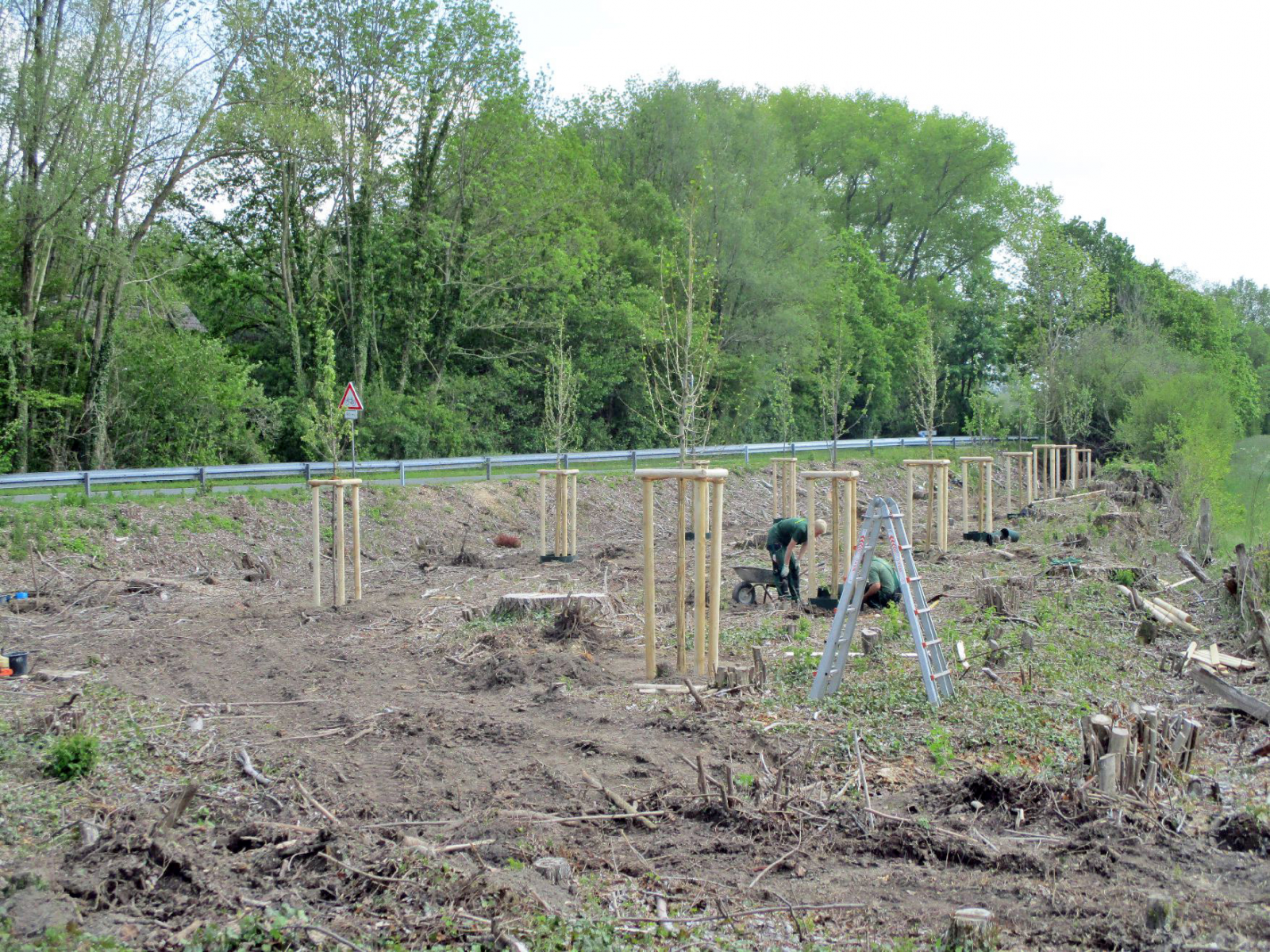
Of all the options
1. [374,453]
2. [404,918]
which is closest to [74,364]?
[374,453]

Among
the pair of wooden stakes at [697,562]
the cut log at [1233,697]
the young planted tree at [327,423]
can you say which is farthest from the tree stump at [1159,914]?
the young planted tree at [327,423]

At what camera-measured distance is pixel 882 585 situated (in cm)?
1196

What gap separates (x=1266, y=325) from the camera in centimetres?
9694

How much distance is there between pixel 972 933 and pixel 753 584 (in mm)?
9280

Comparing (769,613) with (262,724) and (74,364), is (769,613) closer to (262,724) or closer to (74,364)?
(262,724)

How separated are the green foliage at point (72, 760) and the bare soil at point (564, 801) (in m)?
0.10

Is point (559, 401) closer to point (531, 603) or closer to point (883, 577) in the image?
point (531, 603)

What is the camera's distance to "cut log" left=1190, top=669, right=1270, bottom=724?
7.96m

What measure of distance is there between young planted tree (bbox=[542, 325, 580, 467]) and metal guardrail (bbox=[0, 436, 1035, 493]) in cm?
94

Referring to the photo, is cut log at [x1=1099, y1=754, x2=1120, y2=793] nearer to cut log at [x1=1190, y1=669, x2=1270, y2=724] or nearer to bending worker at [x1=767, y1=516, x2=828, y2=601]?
cut log at [x1=1190, y1=669, x2=1270, y2=724]

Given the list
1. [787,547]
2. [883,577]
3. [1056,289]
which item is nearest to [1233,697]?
[883,577]

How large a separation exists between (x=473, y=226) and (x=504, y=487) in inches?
392

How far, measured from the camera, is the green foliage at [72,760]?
665 centimetres

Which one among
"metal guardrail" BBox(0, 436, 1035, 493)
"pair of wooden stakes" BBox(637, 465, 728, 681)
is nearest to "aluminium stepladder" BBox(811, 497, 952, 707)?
"pair of wooden stakes" BBox(637, 465, 728, 681)
